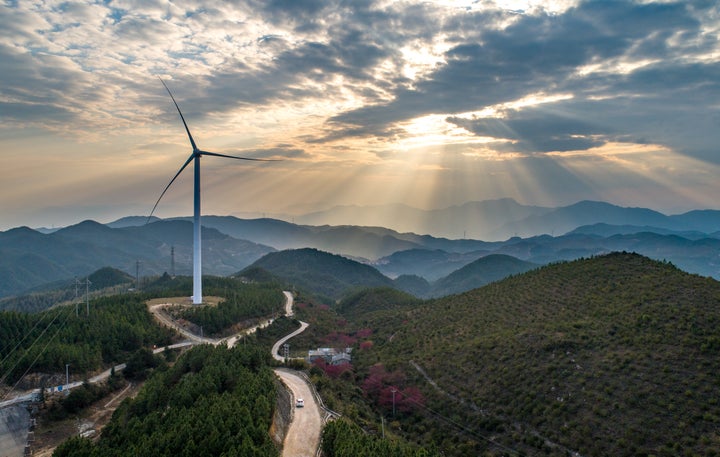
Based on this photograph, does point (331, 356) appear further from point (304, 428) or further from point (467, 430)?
point (304, 428)

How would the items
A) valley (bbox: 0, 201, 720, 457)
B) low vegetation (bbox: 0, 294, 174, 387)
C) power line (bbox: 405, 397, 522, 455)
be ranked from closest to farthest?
valley (bbox: 0, 201, 720, 457) < power line (bbox: 405, 397, 522, 455) < low vegetation (bbox: 0, 294, 174, 387)

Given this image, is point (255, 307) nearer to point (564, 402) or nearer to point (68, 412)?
point (68, 412)

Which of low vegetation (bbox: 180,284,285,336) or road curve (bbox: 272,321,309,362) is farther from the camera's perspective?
low vegetation (bbox: 180,284,285,336)

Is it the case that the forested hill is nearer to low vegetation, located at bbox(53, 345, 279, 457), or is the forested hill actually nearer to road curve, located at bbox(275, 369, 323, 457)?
road curve, located at bbox(275, 369, 323, 457)

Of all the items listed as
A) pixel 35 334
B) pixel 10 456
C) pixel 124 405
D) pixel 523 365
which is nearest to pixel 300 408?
pixel 124 405

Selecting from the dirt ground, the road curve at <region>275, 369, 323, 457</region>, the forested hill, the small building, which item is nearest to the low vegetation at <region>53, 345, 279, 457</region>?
the road curve at <region>275, 369, 323, 457</region>

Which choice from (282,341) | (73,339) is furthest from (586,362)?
(73,339)

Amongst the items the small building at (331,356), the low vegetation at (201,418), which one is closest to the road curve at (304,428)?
the low vegetation at (201,418)
